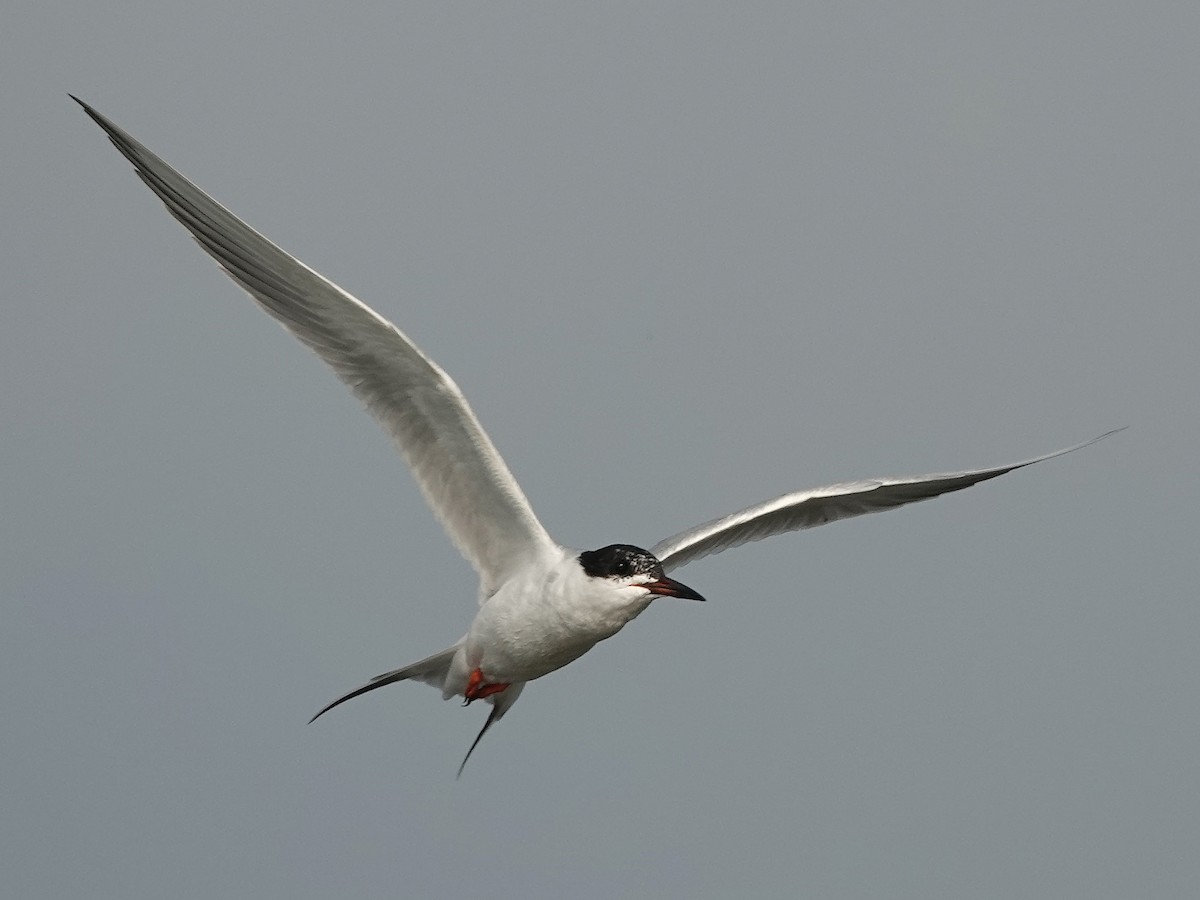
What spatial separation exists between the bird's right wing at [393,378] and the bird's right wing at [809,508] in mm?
1006

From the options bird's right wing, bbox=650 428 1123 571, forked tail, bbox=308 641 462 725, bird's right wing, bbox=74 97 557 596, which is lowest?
bird's right wing, bbox=650 428 1123 571

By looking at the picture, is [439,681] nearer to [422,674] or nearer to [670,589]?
[422,674]

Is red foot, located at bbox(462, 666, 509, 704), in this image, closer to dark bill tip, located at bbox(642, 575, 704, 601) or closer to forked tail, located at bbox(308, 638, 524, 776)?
forked tail, located at bbox(308, 638, 524, 776)

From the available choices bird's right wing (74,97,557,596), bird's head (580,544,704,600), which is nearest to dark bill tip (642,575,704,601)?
bird's head (580,544,704,600)

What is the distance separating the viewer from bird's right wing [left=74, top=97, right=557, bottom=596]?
29.1 feet

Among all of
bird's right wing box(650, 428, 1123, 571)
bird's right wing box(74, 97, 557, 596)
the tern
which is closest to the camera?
bird's right wing box(74, 97, 557, 596)

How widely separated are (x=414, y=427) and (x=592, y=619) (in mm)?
1524

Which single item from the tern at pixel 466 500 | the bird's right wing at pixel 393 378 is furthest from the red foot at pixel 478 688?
the bird's right wing at pixel 393 378

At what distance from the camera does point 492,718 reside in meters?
10.4

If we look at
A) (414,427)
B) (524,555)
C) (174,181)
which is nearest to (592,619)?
(524,555)

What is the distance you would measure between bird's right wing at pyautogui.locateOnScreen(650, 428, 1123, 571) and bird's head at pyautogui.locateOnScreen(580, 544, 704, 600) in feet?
3.14

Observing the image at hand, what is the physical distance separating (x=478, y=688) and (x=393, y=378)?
1950 millimetres

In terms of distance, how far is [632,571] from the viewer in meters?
9.03

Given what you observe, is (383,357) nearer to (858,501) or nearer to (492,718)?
(492,718)
